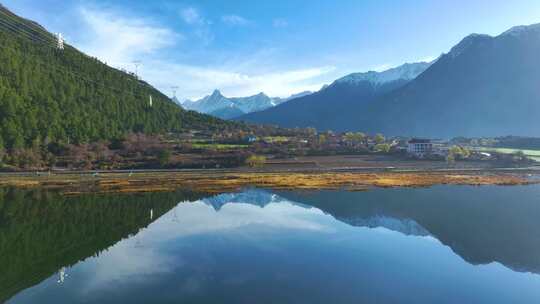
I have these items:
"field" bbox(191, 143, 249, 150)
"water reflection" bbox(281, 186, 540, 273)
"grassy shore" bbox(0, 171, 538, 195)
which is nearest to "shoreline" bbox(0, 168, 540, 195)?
"grassy shore" bbox(0, 171, 538, 195)

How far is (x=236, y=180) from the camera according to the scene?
356 ft

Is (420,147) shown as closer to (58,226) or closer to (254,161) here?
(254,161)

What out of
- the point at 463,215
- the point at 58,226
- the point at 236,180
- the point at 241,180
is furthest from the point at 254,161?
the point at 58,226

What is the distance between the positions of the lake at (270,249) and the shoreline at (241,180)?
11072mm

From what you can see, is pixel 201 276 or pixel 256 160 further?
pixel 256 160

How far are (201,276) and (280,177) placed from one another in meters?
78.1

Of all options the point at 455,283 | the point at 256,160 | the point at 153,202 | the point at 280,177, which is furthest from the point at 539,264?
the point at 256,160

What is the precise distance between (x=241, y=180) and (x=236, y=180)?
132 centimetres

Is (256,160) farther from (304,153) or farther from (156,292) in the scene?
(156,292)

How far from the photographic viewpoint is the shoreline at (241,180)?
95.8 meters

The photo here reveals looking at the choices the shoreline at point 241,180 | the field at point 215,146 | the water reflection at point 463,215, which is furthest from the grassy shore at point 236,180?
the field at point 215,146

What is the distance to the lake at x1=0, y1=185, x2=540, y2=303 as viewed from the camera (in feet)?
115

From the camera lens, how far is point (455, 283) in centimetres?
3728

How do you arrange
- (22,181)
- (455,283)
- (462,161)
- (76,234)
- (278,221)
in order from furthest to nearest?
(462,161)
(22,181)
(278,221)
(76,234)
(455,283)
